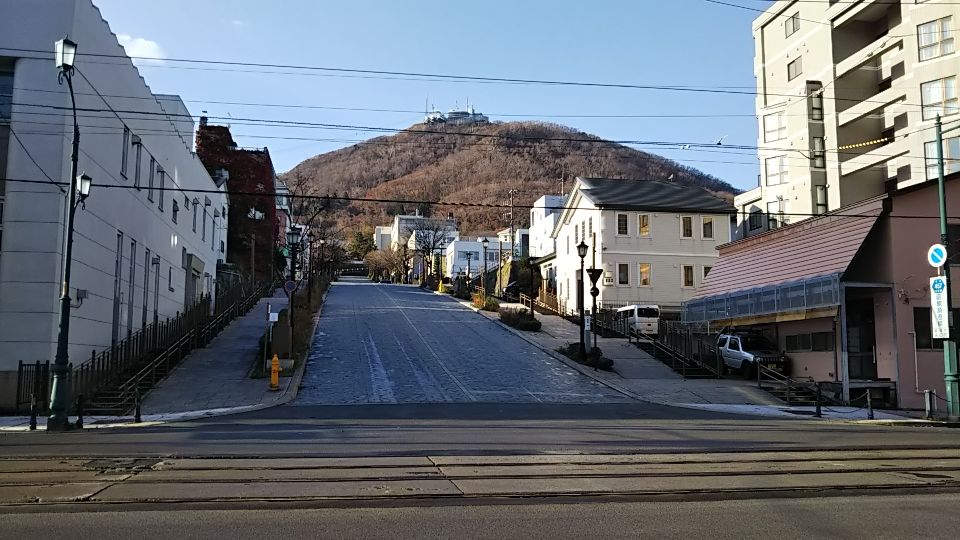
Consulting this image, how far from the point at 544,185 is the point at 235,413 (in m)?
105

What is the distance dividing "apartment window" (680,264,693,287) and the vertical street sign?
3015 centimetres

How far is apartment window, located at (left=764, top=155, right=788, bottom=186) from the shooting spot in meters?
46.7

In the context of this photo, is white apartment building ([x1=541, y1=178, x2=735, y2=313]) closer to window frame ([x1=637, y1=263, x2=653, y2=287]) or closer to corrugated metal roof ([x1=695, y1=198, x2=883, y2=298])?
window frame ([x1=637, y1=263, x2=653, y2=287])

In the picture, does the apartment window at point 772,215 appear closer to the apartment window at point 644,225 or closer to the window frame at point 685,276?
the window frame at point 685,276

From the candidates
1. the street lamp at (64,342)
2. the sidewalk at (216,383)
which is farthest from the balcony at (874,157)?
the street lamp at (64,342)

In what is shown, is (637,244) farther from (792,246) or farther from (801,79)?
(792,246)

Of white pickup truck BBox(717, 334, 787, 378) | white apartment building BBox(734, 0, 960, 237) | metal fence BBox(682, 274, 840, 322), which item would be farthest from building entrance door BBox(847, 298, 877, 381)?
white apartment building BBox(734, 0, 960, 237)

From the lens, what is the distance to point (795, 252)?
3075cm

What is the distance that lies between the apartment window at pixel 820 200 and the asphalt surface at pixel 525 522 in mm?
37452

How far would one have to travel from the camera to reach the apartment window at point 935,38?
35.0 m

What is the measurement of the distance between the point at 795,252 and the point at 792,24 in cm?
2229

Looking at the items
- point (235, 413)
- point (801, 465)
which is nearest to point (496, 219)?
point (235, 413)

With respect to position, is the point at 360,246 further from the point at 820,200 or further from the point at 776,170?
the point at 820,200

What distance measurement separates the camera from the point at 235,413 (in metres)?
21.6
